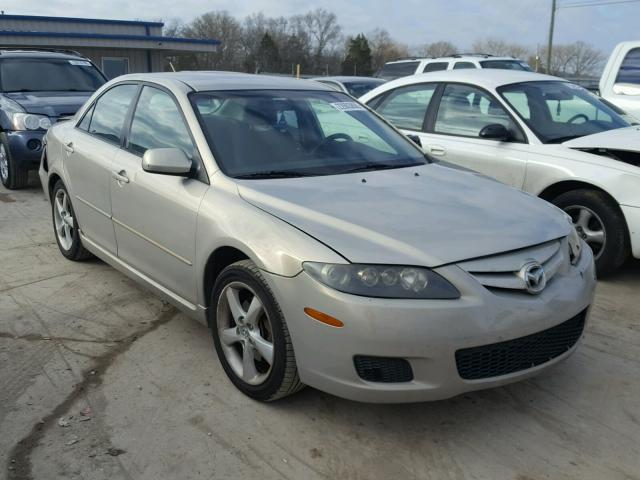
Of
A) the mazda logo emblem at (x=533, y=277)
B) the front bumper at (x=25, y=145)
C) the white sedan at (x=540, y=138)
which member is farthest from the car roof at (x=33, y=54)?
the mazda logo emblem at (x=533, y=277)

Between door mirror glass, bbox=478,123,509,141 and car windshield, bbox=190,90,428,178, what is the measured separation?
1.27m

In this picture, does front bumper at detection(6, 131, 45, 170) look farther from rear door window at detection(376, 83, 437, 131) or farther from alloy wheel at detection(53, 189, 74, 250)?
rear door window at detection(376, 83, 437, 131)

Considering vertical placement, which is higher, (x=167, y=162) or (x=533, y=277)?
(x=167, y=162)

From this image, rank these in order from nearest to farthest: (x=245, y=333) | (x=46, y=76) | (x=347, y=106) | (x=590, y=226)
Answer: (x=245, y=333), (x=347, y=106), (x=590, y=226), (x=46, y=76)

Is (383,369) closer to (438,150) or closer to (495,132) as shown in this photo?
(495,132)

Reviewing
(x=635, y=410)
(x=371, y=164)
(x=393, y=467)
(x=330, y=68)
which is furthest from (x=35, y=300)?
(x=330, y=68)

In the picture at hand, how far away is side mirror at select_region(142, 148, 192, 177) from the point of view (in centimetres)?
334

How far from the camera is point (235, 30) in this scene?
82812 mm

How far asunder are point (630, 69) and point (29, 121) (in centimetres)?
757

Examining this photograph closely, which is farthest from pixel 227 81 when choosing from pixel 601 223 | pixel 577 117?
pixel 577 117

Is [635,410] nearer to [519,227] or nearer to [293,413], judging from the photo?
[519,227]

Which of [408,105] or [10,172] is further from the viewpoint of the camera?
[10,172]

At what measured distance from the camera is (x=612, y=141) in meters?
4.96

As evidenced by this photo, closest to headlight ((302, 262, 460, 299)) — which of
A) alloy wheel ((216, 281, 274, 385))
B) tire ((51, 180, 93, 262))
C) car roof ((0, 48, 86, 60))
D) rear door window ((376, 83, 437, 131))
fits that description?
alloy wheel ((216, 281, 274, 385))
